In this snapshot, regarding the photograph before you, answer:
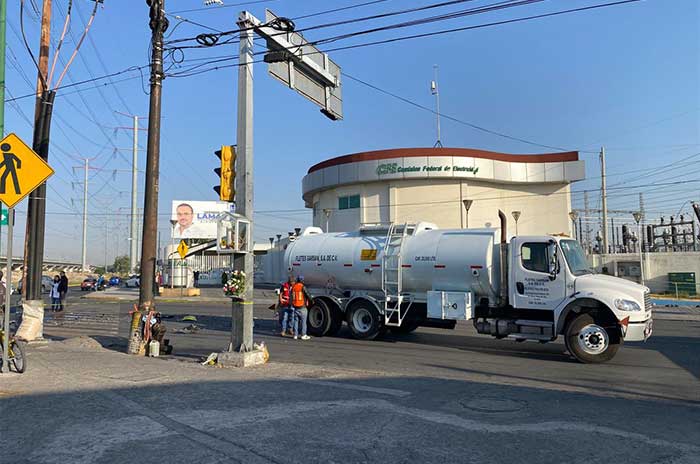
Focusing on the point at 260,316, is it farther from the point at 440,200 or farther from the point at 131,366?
the point at 440,200

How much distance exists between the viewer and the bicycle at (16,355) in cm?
865

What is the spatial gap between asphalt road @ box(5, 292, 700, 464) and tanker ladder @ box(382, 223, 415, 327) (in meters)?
2.53

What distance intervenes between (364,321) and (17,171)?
30.3 feet

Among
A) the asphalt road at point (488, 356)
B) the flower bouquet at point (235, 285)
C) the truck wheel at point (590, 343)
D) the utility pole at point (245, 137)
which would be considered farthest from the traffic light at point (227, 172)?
the truck wheel at point (590, 343)

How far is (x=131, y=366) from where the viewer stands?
31.1 ft

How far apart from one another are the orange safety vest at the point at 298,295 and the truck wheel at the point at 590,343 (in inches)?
271

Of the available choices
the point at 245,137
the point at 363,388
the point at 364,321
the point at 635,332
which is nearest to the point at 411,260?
the point at 364,321

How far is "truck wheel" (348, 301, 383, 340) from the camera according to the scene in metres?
14.6

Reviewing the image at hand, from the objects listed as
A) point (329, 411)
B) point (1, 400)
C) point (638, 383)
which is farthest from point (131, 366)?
point (638, 383)

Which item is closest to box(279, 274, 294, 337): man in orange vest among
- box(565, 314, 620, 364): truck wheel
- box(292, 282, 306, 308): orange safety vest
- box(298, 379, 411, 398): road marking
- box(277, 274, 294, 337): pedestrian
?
box(277, 274, 294, 337): pedestrian

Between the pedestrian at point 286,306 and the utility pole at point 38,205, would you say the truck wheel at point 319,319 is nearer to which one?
the pedestrian at point 286,306

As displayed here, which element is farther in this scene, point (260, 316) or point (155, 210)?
point (260, 316)

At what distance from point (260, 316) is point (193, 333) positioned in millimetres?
5666

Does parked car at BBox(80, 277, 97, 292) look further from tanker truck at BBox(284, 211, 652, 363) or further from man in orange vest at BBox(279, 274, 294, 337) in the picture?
man in orange vest at BBox(279, 274, 294, 337)
